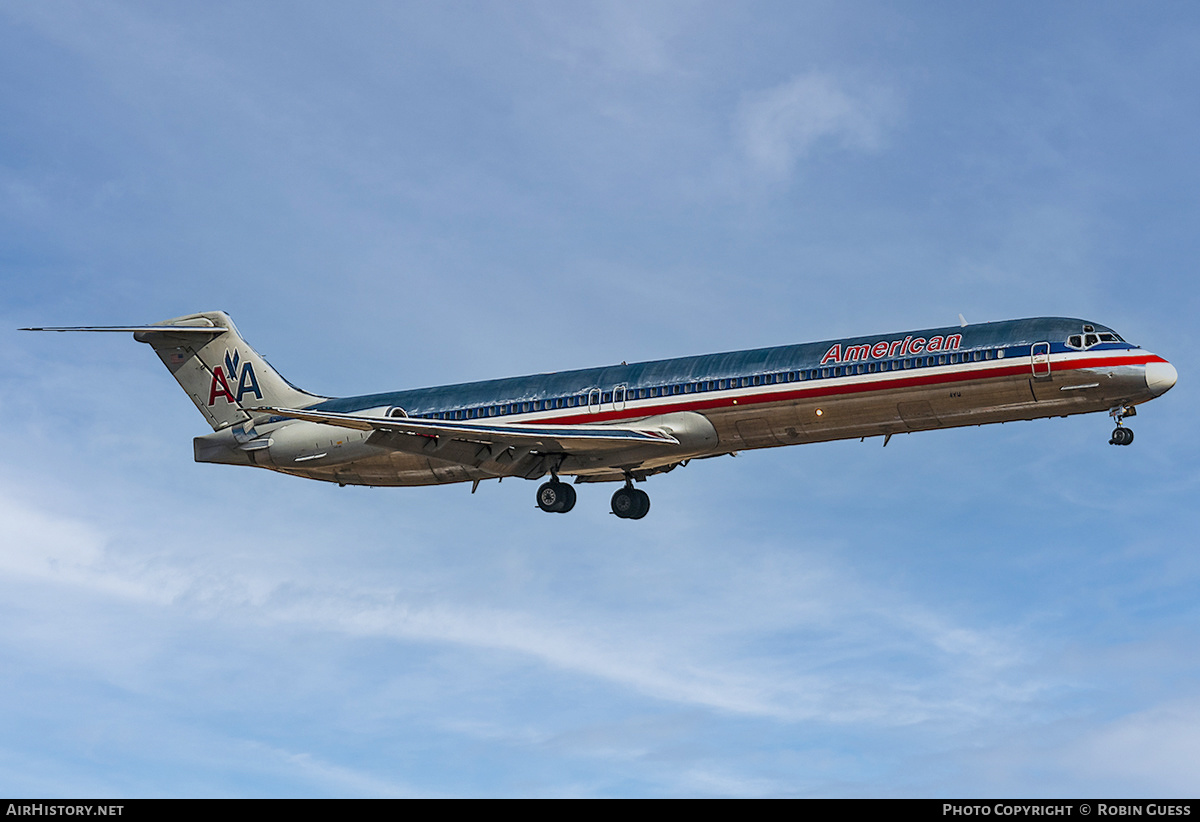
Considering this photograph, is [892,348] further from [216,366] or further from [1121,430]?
[216,366]

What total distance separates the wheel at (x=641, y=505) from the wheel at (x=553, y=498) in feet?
9.26

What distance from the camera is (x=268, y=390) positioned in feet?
160

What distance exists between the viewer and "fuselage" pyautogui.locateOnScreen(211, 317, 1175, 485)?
1403 inches

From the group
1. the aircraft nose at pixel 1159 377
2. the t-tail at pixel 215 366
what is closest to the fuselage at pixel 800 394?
the aircraft nose at pixel 1159 377

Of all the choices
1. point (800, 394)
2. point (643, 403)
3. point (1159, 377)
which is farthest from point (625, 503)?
point (1159, 377)

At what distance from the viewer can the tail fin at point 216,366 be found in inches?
1902

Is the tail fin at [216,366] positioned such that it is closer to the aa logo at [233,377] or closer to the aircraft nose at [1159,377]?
the aa logo at [233,377]

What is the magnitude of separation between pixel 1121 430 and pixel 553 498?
641 inches

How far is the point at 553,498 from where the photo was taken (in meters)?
41.6

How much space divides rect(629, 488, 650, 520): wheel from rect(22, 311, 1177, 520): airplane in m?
0.07

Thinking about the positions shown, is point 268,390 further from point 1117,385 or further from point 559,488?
point 1117,385
